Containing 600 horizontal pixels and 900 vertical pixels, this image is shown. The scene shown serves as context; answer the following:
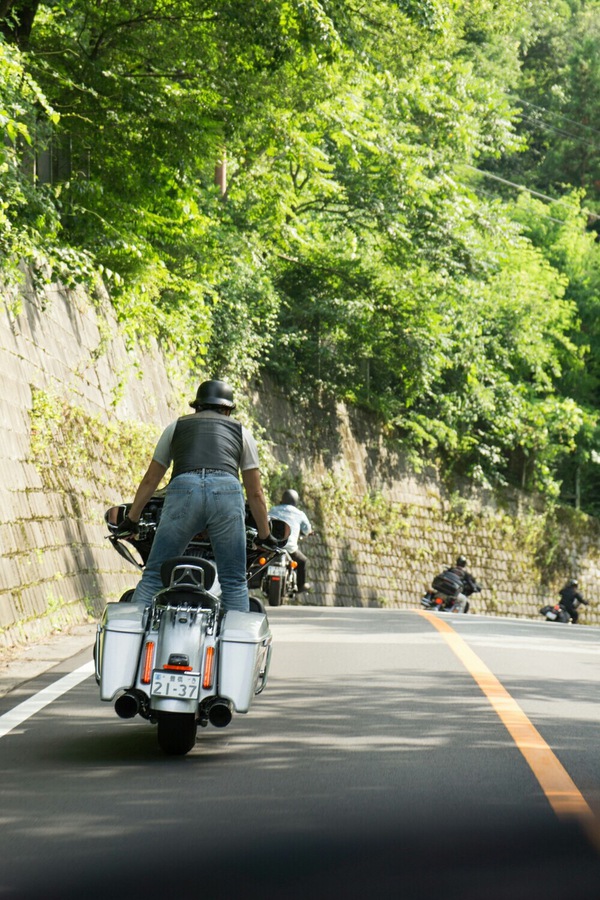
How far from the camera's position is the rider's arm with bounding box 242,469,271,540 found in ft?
24.9

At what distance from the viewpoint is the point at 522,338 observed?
1527 inches

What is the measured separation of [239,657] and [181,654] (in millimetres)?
305

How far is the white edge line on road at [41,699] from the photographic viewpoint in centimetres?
817

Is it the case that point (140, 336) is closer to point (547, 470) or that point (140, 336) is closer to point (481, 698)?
point (481, 698)

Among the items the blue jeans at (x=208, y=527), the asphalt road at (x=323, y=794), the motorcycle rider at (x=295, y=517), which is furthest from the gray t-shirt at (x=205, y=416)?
the motorcycle rider at (x=295, y=517)

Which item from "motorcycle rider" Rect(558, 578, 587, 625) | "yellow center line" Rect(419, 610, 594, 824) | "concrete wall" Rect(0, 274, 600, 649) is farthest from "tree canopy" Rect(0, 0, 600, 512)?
"yellow center line" Rect(419, 610, 594, 824)

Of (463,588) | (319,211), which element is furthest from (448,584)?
(319,211)

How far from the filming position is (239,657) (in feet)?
22.5

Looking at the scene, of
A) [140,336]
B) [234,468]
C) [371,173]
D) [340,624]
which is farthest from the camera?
[371,173]

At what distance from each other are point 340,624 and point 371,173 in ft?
53.7

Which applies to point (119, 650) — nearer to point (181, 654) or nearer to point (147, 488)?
point (181, 654)

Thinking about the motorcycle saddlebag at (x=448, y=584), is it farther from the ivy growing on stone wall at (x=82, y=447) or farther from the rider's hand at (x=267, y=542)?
the rider's hand at (x=267, y=542)

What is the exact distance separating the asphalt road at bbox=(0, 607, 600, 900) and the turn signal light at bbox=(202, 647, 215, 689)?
1.43ft

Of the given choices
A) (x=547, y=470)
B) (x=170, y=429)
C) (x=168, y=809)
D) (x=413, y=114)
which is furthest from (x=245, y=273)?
(x=168, y=809)
